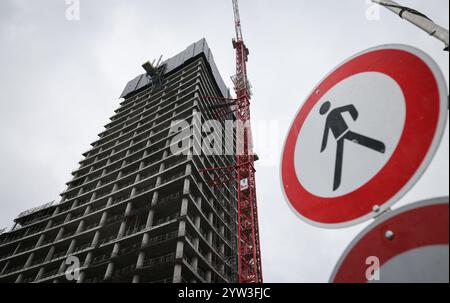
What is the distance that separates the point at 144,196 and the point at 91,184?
12.9 metres

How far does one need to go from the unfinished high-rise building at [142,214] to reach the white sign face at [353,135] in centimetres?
1965

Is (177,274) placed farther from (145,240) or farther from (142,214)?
(142,214)

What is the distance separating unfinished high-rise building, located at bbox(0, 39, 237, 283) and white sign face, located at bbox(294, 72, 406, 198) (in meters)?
19.7

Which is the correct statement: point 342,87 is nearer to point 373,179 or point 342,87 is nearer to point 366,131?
point 366,131

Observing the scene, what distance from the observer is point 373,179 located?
5.38 feet

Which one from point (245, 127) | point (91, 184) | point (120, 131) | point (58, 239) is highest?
point (120, 131)

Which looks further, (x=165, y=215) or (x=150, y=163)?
(x=150, y=163)

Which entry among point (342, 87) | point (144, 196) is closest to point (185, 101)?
point (144, 196)

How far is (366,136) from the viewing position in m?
1.75

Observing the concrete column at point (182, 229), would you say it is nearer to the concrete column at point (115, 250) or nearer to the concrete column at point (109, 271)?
the concrete column at point (115, 250)

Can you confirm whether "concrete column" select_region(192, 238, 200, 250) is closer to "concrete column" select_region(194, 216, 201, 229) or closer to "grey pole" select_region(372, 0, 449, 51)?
"concrete column" select_region(194, 216, 201, 229)

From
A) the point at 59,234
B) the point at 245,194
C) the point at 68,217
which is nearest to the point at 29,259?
the point at 59,234

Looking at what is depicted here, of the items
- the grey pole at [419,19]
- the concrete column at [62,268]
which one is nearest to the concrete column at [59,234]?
the concrete column at [62,268]

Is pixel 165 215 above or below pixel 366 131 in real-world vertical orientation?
above
